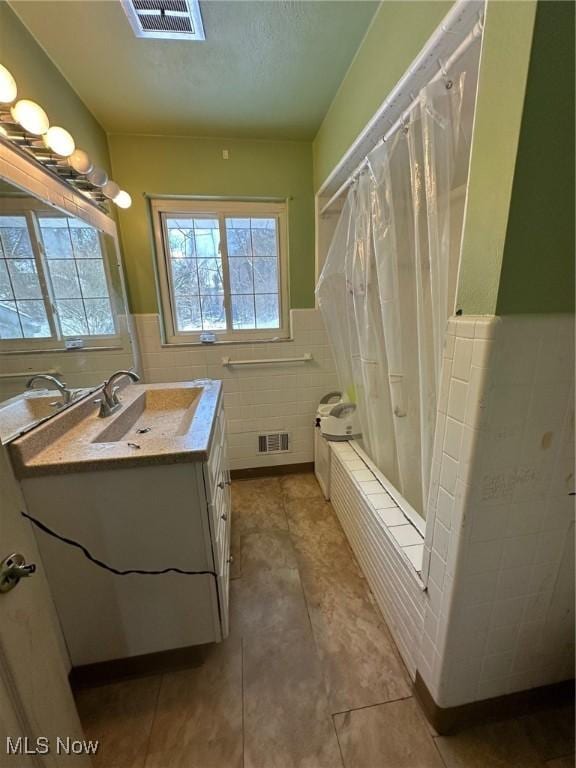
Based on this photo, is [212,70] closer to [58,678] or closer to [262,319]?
[262,319]

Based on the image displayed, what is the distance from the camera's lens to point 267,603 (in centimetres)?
145

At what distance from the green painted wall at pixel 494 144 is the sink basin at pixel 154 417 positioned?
110 centimetres

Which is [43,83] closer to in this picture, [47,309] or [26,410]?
[47,309]

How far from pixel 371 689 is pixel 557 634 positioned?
0.65 metres

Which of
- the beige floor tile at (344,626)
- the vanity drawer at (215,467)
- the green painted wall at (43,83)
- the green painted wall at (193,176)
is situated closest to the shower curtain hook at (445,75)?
the green painted wall at (193,176)

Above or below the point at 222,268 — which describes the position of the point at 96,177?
above

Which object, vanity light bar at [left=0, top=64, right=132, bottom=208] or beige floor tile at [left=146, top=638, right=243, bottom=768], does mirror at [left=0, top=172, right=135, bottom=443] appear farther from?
beige floor tile at [left=146, top=638, right=243, bottom=768]

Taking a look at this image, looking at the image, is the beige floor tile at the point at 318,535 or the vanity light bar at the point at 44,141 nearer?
the vanity light bar at the point at 44,141

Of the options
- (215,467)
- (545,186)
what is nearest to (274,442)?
(215,467)

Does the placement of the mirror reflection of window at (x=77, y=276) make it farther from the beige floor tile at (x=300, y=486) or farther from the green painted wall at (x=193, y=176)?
the beige floor tile at (x=300, y=486)

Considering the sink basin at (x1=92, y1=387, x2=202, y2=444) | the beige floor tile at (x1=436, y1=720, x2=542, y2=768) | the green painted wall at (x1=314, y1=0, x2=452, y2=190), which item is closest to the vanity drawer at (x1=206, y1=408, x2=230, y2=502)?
the sink basin at (x1=92, y1=387, x2=202, y2=444)

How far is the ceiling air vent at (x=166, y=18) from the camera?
1161 millimetres

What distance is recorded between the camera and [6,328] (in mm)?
1004

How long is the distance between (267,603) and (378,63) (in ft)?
7.86
